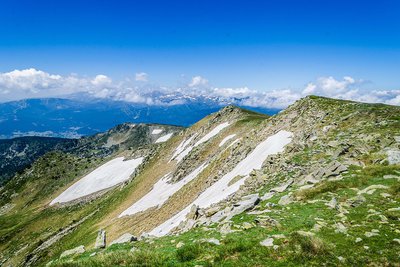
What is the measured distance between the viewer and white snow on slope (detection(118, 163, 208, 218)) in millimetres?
59750

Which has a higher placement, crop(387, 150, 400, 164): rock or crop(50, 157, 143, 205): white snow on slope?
crop(387, 150, 400, 164): rock

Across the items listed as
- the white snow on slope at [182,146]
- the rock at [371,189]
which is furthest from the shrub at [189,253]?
the white snow on slope at [182,146]

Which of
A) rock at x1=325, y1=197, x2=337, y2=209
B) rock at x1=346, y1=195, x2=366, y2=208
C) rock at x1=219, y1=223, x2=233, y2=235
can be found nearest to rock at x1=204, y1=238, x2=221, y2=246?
rock at x1=219, y1=223, x2=233, y2=235

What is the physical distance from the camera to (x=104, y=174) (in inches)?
5571

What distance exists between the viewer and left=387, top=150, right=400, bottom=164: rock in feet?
88.3

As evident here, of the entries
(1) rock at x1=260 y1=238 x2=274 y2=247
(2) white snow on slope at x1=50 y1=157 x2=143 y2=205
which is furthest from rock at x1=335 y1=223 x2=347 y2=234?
(2) white snow on slope at x1=50 y1=157 x2=143 y2=205

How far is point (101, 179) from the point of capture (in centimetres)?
13700

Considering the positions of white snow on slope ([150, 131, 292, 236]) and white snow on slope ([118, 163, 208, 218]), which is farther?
white snow on slope ([118, 163, 208, 218])

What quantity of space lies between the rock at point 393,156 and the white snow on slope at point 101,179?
367 feet

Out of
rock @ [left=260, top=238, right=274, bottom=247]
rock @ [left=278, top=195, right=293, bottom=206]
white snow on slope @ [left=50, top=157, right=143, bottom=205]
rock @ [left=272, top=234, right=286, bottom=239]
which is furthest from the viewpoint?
white snow on slope @ [left=50, top=157, right=143, bottom=205]

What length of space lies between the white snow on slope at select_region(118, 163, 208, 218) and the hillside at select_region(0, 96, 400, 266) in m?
0.44

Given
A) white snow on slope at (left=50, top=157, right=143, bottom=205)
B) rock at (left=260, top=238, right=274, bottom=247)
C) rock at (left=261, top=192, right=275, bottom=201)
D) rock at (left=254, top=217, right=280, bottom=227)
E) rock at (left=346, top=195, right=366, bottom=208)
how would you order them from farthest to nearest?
white snow on slope at (left=50, top=157, right=143, bottom=205)
rock at (left=261, top=192, right=275, bottom=201)
rock at (left=346, top=195, right=366, bottom=208)
rock at (left=254, top=217, right=280, bottom=227)
rock at (left=260, top=238, right=274, bottom=247)

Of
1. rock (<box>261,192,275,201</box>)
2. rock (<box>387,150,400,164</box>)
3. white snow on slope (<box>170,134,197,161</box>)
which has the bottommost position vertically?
white snow on slope (<box>170,134,197,161</box>)

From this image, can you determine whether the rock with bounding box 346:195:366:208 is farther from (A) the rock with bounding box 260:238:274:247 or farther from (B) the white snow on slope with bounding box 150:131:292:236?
(B) the white snow on slope with bounding box 150:131:292:236
